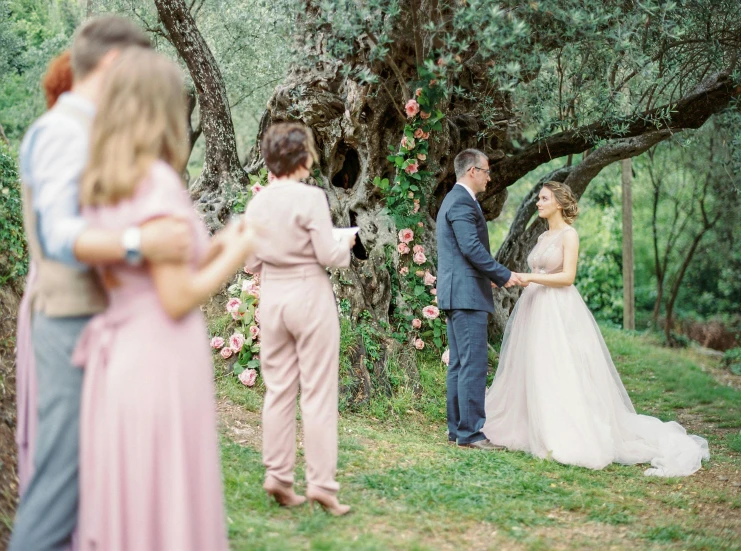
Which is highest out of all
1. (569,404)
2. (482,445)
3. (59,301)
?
(59,301)

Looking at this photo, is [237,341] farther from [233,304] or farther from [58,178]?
[58,178]

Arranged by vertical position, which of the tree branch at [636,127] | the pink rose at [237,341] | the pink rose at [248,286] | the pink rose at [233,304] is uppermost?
the tree branch at [636,127]

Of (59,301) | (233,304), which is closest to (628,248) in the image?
(233,304)

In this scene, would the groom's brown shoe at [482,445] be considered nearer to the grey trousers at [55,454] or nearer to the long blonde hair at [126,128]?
the grey trousers at [55,454]

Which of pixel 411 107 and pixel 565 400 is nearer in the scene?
pixel 565 400

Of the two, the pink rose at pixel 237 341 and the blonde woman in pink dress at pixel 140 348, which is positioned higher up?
the blonde woman in pink dress at pixel 140 348

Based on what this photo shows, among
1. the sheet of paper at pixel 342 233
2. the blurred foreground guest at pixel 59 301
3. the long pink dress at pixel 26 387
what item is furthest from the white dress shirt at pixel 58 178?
the sheet of paper at pixel 342 233

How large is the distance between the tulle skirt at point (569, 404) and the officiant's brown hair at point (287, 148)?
11.3 feet

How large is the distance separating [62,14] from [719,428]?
11983 mm

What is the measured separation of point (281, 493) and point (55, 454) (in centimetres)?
199

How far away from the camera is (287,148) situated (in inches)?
169

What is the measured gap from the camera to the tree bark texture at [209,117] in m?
8.68

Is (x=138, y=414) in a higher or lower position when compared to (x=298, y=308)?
lower

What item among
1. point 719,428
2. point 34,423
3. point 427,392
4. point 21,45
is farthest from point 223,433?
point 21,45
